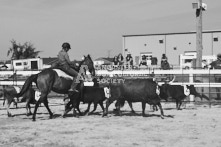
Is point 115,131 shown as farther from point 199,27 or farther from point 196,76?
point 199,27

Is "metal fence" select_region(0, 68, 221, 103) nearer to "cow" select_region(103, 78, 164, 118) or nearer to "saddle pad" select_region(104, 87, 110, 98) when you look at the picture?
"cow" select_region(103, 78, 164, 118)

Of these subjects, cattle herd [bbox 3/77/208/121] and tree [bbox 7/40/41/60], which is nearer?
cattle herd [bbox 3/77/208/121]

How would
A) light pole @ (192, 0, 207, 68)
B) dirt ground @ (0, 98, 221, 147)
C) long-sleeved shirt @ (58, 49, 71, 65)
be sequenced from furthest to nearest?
light pole @ (192, 0, 207, 68)
long-sleeved shirt @ (58, 49, 71, 65)
dirt ground @ (0, 98, 221, 147)

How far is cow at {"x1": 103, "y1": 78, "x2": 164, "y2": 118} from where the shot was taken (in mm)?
10969

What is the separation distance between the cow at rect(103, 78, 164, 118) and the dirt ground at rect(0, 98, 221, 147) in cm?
56

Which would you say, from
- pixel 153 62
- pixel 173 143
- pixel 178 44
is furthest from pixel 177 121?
pixel 178 44

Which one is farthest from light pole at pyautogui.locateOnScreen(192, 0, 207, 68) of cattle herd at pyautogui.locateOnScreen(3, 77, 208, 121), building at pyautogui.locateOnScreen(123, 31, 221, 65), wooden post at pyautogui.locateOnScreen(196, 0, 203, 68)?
building at pyautogui.locateOnScreen(123, 31, 221, 65)

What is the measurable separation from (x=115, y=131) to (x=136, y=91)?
2.88 metres

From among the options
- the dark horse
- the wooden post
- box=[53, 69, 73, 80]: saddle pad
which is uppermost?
the wooden post

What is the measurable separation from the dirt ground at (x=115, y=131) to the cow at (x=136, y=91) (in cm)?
56

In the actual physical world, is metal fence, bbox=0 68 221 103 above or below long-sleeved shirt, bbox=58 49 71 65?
below

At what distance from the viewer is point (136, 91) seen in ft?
36.4

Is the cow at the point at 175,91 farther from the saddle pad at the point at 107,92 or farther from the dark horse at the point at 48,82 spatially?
the dark horse at the point at 48,82

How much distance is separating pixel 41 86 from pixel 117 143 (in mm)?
4681
